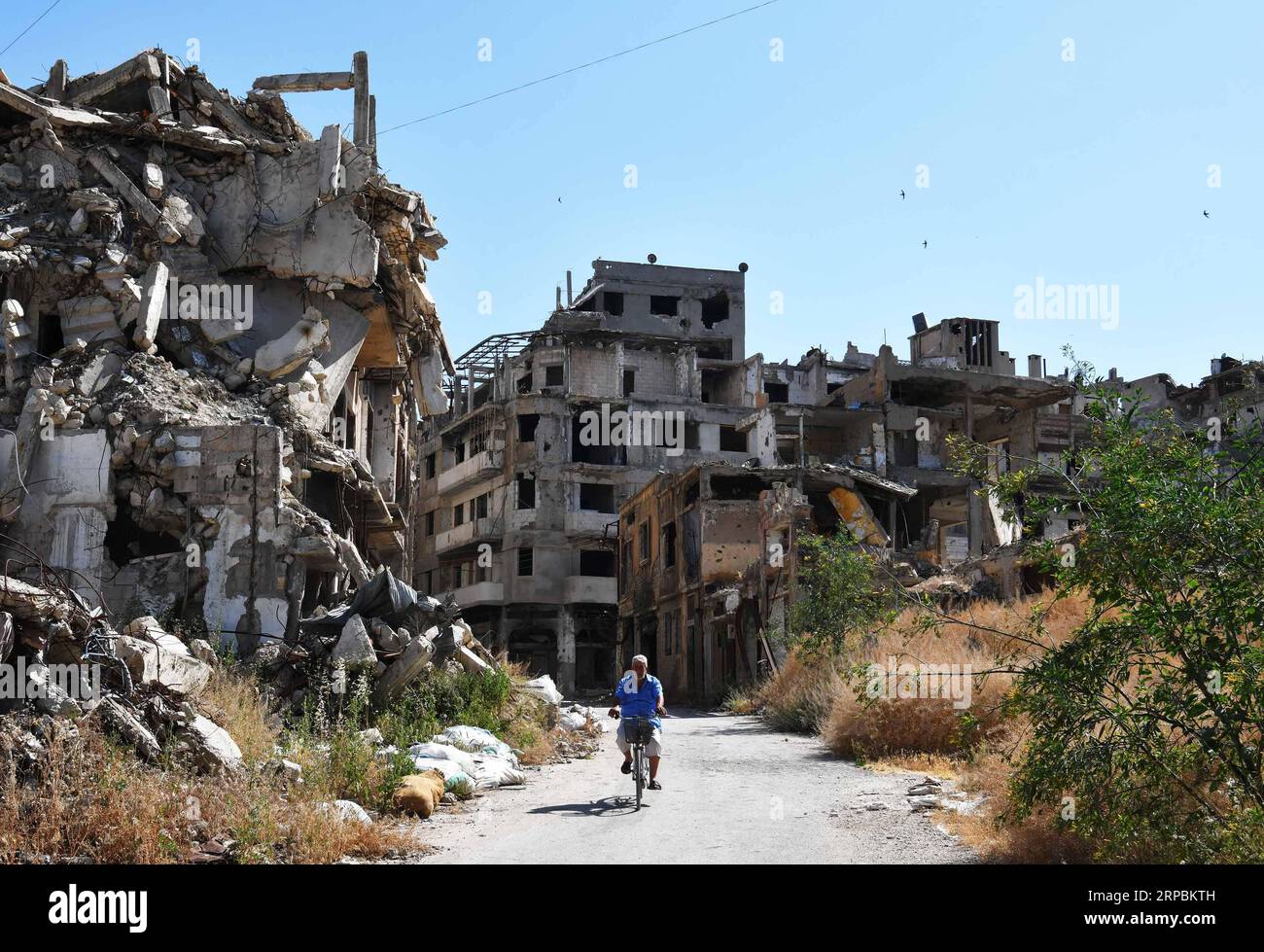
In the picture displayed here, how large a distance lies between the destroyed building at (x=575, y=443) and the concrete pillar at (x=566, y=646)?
2.4 inches

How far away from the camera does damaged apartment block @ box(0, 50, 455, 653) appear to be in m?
17.5

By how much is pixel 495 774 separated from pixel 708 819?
141 inches

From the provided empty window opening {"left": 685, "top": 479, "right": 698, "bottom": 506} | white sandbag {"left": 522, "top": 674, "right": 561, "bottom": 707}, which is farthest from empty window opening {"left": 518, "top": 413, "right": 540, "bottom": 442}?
white sandbag {"left": 522, "top": 674, "right": 561, "bottom": 707}

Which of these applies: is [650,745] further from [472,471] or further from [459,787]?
[472,471]

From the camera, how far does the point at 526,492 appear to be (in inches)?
2064

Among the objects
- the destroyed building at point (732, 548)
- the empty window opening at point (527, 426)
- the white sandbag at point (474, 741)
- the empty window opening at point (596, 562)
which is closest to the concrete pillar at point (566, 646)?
the empty window opening at point (596, 562)

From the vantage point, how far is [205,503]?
17.5 meters

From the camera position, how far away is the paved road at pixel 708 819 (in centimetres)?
860

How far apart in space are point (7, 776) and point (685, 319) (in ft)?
166

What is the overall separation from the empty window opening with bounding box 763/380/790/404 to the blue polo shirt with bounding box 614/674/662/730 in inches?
1790

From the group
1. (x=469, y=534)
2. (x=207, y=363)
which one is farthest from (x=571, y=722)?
(x=469, y=534)

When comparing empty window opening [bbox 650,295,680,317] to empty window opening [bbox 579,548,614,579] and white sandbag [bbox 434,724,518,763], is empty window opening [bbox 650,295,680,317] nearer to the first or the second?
empty window opening [bbox 579,548,614,579]
